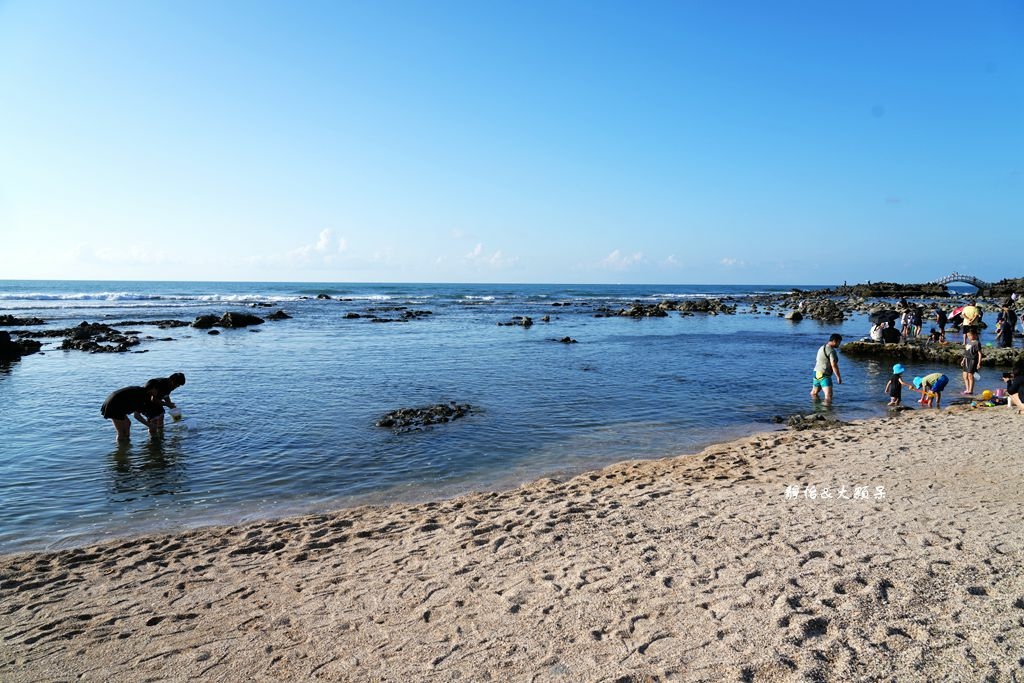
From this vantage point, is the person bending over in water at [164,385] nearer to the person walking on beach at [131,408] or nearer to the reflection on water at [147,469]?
the person walking on beach at [131,408]

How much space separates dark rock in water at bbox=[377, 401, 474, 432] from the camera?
12.3 m

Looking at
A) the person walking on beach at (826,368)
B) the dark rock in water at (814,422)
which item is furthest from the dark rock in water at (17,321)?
the person walking on beach at (826,368)

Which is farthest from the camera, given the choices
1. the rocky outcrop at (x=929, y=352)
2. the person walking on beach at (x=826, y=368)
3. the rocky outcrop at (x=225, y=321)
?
the rocky outcrop at (x=225, y=321)

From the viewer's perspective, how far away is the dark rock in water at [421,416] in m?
12.3

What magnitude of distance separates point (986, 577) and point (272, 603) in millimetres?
6328

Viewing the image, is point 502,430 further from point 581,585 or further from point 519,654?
point 519,654

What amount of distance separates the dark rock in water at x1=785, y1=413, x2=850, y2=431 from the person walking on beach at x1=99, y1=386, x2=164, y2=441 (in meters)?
13.3

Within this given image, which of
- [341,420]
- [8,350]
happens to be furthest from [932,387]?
[8,350]

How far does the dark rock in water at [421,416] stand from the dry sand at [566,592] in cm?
472

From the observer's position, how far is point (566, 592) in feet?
16.5

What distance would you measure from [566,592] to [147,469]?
790 centimetres

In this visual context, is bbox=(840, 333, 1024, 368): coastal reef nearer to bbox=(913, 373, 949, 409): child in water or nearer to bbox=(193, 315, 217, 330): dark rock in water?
bbox=(913, 373, 949, 409): child in water

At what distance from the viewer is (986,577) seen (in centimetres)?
486

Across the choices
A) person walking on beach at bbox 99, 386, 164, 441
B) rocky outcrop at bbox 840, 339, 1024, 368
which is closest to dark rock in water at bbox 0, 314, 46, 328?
person walking on beach at bbox 99, 386, 164, 441
